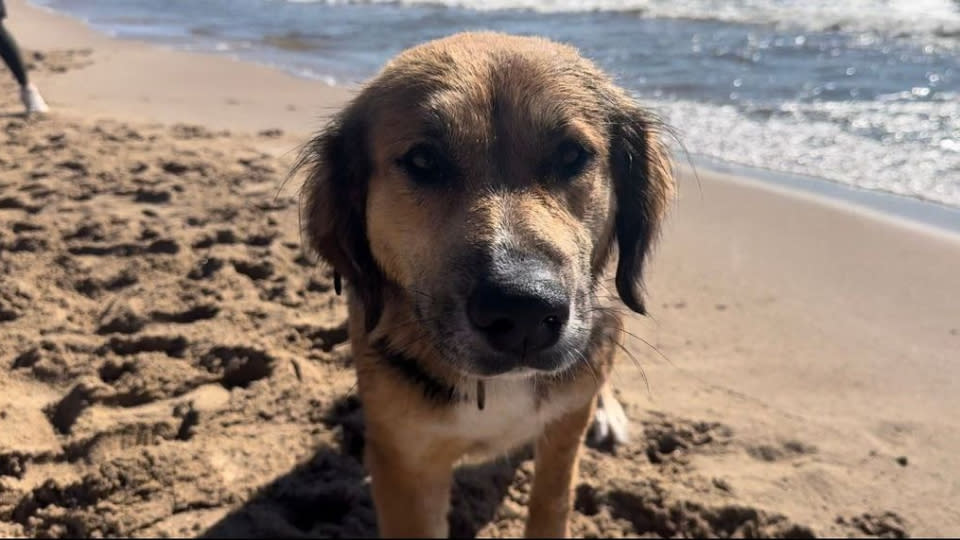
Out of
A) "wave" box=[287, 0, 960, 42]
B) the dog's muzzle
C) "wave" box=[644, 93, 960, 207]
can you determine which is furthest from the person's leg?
"wave" box=[287, 0, 960, 42]

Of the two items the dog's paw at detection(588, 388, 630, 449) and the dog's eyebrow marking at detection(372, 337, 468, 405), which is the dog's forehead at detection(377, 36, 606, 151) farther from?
the dog's paw at detection(588, 388, 630, 449)

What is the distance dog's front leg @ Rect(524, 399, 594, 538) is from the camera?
10.6ft

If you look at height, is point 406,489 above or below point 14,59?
below

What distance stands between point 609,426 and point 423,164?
159 centimetres

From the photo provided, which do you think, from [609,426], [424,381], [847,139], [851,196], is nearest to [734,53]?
[847,139]

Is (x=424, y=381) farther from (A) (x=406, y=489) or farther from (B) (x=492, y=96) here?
(B) (x=492, y=96)

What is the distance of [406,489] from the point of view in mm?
3100

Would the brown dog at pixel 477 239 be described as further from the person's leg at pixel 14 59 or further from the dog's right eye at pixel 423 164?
the person's leg at pixel 14 59

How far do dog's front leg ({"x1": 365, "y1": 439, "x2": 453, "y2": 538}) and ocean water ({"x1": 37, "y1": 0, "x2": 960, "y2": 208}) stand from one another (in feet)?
5.99

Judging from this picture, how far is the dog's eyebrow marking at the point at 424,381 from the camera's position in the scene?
9.75 feet

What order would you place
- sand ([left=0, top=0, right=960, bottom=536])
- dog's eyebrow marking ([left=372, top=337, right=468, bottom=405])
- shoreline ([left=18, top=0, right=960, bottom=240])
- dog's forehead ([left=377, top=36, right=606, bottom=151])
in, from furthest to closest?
shoreline ([left=18, top=0, right=960, bottom=240]) → sand ([left=0, top=0, right=960, bottom=536]) → dog's eyebrow marking ([left=372, top=337, right=468, bottom=405]) → dog's forehead ([left=377, top=36, right=606, bottom=151])

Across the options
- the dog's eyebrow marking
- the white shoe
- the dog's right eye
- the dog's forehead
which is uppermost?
the dog's forehead

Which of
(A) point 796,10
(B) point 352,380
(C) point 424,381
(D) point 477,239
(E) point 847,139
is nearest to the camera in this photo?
(D) point 477,239

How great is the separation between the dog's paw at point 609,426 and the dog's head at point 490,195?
72 cm
